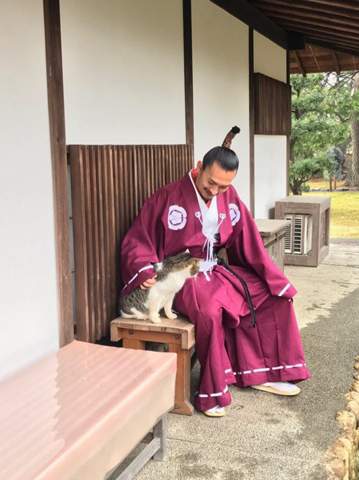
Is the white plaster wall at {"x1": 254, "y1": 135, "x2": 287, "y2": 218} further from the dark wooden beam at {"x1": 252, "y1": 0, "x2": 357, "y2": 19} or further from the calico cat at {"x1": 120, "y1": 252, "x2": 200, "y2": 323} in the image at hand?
the calico cat at {"x1": 120, "y1": 252, "x2": 200, "y2": 323}

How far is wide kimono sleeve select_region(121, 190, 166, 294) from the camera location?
3.29 meters

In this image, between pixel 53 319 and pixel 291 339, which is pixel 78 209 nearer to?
pixel 53 319

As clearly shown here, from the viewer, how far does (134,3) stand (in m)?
3.81

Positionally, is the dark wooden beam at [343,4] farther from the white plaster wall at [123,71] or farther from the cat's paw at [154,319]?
the cat's paw at [154,319]

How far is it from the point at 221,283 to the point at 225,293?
8cm

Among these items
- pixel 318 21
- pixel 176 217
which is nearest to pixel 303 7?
pixel 318 21

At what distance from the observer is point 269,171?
25.1 ft

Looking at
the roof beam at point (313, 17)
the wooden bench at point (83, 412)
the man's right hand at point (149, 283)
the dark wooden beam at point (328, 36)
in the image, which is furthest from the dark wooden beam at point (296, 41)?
the wooden bench at point (83, 412)

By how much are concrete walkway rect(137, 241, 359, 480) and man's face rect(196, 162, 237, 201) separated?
128 centimetres

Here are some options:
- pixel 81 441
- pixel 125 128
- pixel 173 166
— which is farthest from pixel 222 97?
pixel 81 441

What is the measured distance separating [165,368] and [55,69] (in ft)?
5.21

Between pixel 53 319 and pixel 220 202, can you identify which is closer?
pixel 53 319

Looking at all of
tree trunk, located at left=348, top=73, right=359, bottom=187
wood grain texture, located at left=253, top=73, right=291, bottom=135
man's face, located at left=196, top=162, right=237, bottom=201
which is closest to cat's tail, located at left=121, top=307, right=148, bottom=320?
man's face, located at left=196, top=162, right=237, bottom=201

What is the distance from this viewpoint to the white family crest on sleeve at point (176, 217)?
11.4ft
